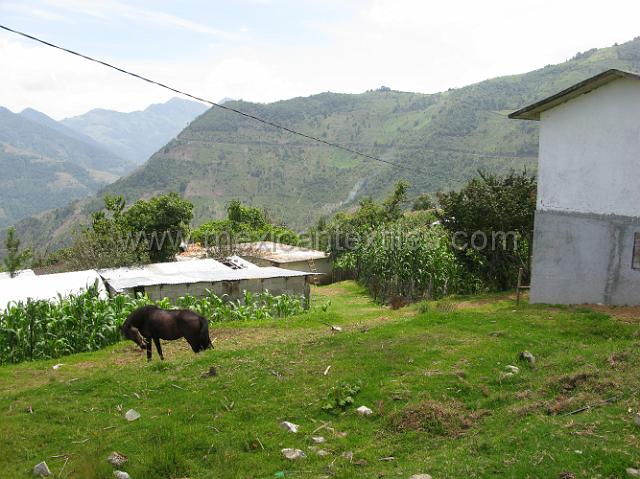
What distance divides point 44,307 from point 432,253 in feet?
44.6

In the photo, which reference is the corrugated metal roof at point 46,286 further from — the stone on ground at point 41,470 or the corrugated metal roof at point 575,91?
the corrugated metal roof at point 575,91

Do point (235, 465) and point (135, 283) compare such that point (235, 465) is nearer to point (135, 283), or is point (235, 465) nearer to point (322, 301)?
point (135, 283)

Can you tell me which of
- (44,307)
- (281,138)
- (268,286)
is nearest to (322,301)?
(268,286)

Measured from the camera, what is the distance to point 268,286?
2045cm

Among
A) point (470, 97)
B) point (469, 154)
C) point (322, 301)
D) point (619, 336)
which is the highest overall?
point (470, 97)

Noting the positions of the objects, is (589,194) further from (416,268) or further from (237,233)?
(237,233)

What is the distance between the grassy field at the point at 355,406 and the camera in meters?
6.36

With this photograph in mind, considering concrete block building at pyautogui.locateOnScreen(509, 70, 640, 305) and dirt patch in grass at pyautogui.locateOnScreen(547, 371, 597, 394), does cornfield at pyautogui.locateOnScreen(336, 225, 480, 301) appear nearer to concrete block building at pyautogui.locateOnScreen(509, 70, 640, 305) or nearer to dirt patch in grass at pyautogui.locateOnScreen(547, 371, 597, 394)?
concrete block building at pyautogui.locateOnScreen(509, 70, 640, 305)

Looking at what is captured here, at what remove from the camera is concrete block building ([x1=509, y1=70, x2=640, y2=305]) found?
45.4 ft

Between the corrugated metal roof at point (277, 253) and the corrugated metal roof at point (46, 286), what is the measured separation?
13.3 m

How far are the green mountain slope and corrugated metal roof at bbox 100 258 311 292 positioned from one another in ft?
209

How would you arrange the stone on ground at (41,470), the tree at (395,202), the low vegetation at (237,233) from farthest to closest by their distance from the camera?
1. the tree at (395,202)
2. the low vegetation at (237,233)
3. the stone on ground at (41,470)

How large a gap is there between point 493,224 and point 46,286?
14981 millimetres

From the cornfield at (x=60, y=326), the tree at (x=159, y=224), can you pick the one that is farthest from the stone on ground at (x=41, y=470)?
the tree at (x=159, y=224)
